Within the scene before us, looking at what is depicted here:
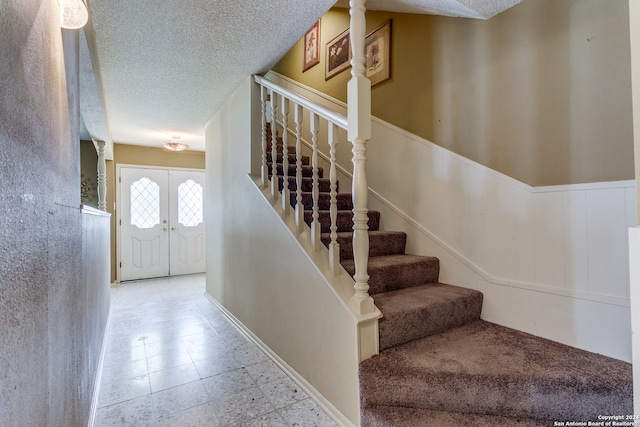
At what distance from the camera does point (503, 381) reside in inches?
50.3

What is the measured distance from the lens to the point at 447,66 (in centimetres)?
211

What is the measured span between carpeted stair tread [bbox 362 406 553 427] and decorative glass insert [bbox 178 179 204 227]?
5.02 metres

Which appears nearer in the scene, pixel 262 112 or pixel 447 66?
pixel 447 66

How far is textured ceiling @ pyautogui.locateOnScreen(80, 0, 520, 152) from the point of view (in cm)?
169

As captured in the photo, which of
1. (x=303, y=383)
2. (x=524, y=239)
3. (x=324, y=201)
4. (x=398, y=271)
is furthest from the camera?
(x=324, y=201)

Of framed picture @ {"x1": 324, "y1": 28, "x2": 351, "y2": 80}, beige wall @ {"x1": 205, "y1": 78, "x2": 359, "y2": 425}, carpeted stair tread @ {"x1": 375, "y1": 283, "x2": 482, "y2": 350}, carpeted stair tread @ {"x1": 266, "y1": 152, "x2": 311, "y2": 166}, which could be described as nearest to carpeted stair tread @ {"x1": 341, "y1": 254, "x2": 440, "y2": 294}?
carpeted stair tread @ {"x1": 375, "y1": 283, "x2": 482, "y2": 350}

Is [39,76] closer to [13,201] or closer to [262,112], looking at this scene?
[13,201]

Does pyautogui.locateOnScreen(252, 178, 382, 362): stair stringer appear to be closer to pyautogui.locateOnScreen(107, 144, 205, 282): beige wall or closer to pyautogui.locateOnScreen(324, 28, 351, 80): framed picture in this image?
pyautogui.locateOnScreen(324, 28, 351, 80): framed picture

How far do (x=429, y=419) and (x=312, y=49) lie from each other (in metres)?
3.86

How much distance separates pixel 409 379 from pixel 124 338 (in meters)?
2.53

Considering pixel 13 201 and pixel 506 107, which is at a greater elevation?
pixel 506 107

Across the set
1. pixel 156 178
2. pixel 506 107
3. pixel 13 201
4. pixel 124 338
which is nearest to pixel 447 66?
pixel 506 107

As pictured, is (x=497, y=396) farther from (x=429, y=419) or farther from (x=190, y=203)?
(x=190, y=203)

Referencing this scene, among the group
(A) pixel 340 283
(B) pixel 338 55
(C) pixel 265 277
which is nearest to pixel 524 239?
(A) pixel 340 283
